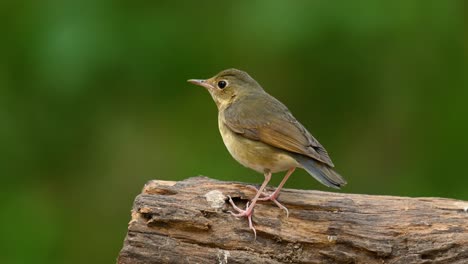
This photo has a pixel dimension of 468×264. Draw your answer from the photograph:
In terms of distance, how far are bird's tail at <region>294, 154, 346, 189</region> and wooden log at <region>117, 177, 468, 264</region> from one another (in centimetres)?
24

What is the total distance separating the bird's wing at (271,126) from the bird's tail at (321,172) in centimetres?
5

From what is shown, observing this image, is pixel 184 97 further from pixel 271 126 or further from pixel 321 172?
pixel 321 172

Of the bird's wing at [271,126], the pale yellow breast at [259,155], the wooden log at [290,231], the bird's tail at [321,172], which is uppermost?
the bird's wing at [271,126]

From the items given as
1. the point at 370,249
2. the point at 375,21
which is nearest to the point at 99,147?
the point at 375,21

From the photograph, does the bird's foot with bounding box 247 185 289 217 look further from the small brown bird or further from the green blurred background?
the green blurred background

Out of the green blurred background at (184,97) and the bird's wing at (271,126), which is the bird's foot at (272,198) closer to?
the bird's wing at (271,126)

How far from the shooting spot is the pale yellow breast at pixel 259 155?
6.57m

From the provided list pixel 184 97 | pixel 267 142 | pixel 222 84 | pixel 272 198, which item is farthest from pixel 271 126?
pixel 184 97

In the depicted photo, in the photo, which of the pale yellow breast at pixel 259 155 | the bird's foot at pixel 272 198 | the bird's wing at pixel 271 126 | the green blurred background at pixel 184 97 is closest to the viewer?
the bird's foot at pixel 272 198

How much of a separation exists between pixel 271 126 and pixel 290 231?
1.07m

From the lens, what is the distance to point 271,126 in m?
6.75

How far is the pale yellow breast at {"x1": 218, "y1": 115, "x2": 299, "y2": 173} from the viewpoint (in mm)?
6566

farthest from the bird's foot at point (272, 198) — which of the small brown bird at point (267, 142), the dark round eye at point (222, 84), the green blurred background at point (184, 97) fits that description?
the green blurred background at point (184, 97)

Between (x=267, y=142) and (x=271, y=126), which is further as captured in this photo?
(x=271, y=126)
